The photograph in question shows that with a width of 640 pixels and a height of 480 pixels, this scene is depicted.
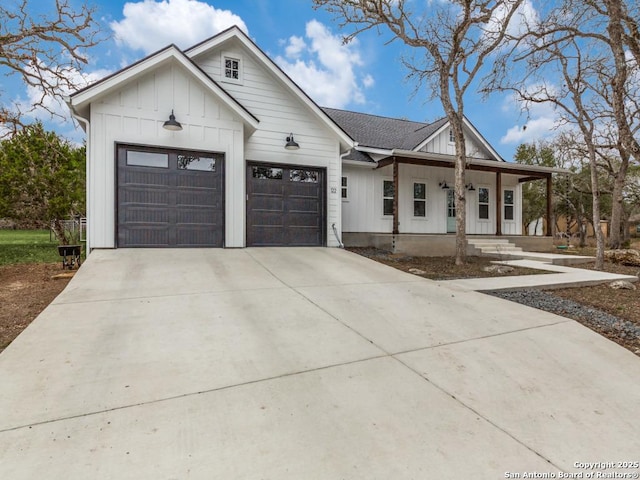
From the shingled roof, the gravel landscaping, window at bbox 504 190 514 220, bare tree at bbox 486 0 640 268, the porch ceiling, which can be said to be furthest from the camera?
window at bbox 504 190 514 220

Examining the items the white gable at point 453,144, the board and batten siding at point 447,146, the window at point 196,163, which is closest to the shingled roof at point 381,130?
the white gable at point 453,144

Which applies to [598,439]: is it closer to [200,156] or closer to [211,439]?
[211,439]

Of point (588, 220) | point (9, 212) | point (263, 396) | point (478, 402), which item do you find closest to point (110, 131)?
point (263, 396)

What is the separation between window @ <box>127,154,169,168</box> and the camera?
753 cm

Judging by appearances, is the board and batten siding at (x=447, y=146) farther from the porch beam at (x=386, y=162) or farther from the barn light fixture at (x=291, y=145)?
the barn light fixture at (x=291, y=145)

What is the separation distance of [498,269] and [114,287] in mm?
7952

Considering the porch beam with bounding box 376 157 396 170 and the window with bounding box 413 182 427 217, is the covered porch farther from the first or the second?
the window with bounding box 413 182 427 217

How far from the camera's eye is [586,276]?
7617 millimetres

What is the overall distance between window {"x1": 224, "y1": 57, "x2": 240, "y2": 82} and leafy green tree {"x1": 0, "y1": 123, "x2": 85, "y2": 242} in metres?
7.68

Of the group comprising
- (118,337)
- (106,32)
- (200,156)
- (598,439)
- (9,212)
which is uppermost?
(106,32)

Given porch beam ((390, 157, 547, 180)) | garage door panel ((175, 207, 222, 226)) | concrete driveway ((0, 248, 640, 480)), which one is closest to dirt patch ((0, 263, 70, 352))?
concrete driveway ((0, 248, 640, 480))

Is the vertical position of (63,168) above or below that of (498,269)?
above

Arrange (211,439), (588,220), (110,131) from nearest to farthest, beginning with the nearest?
(211,439) < (110,131) < (588,220)

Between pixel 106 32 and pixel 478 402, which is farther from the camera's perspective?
pixel 106 32
